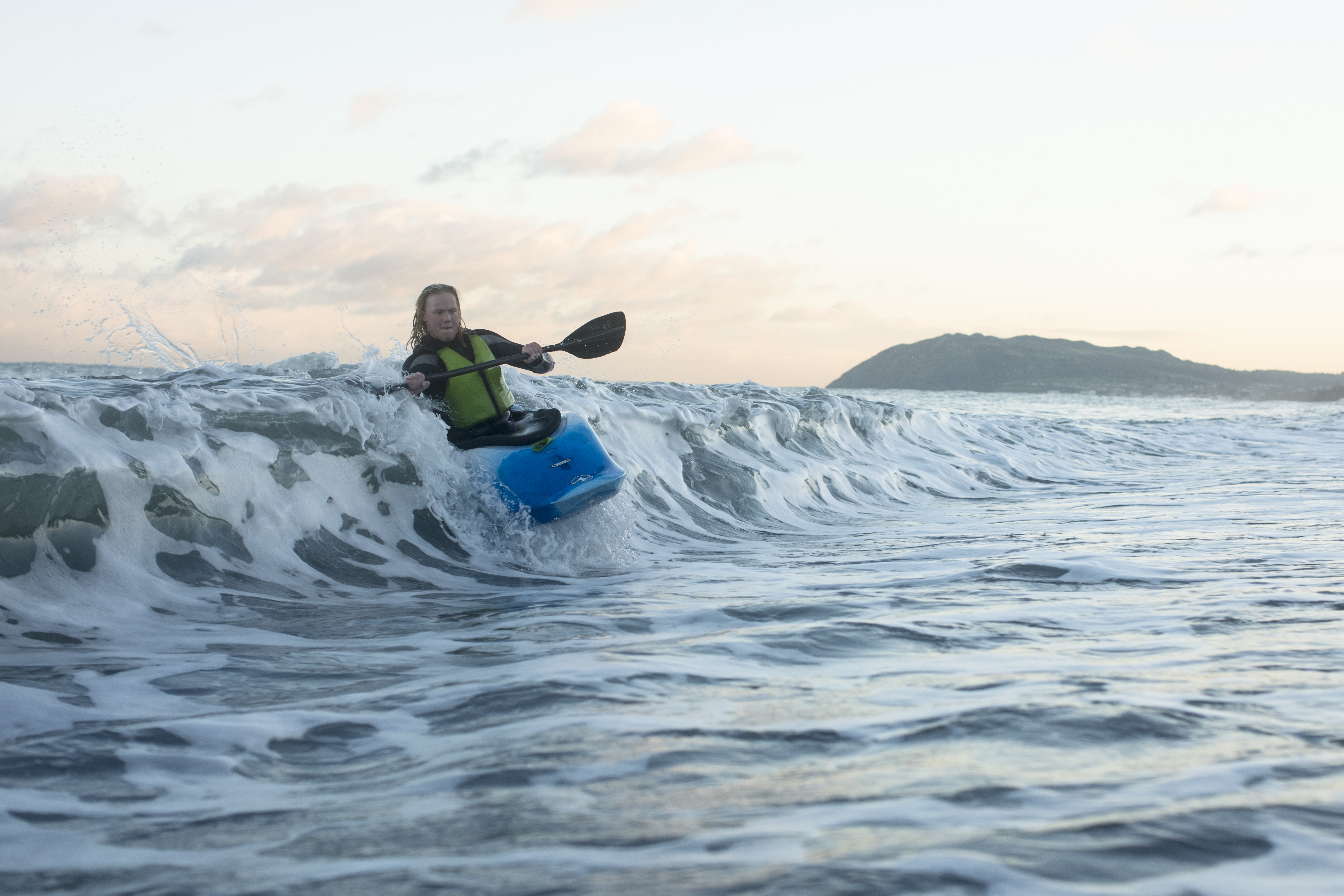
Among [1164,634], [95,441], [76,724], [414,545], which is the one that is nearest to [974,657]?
[1164,634]

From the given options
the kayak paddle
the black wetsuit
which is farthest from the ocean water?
the kayak paddle

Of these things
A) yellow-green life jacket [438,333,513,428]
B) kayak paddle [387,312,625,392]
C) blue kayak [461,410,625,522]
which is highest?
kayak paddle [387,312,625,392]

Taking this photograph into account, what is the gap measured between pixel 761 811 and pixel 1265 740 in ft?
4.45

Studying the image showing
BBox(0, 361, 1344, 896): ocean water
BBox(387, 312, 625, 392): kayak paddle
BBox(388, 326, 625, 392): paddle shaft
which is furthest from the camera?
BBox(387, 312, 625, 392): kayak paddle

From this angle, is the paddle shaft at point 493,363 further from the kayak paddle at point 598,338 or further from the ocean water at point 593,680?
the ocean water at point 593,680

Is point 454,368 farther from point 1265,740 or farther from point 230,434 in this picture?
point 1265,740

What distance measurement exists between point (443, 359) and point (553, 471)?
4.07 ft

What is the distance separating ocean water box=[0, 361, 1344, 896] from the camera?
1826 millimetres

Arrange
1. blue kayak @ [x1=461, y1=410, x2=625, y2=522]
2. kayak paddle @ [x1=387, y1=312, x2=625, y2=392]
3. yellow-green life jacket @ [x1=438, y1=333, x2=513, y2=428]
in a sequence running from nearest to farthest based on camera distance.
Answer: blue kayak @ [x1=461, y1=410, x2=625, y2=522]
yellow-green life jacket @ [x1=438, y1=333, x2=513, y2=428]
kayak paddle @ [x1=387, y1=312, x2=625, y2=392]

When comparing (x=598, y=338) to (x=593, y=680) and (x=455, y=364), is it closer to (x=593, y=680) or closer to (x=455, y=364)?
(x=455, y=364)

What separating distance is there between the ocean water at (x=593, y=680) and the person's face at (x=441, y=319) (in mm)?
691

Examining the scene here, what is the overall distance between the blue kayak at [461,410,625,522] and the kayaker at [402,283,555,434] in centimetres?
43

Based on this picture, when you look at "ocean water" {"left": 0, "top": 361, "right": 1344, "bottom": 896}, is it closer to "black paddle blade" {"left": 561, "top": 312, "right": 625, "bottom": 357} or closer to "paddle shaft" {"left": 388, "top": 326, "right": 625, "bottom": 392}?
"paddle shaft" {"left": 388, "top": 326, "right": 625, "bottom": 392}

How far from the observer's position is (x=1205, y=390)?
265 feet
